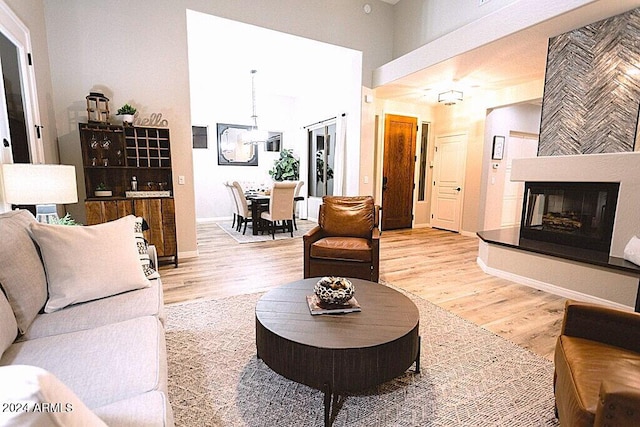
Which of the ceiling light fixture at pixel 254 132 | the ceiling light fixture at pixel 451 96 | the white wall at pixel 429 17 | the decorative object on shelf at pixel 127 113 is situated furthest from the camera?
the ceiling light fixture at pixel 254 132

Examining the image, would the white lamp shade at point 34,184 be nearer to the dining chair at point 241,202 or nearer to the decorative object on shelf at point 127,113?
the decorative object on shelf at point 127,113

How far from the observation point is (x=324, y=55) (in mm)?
5672

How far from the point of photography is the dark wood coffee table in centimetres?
146

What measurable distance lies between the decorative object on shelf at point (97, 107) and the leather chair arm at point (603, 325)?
15.3 feet

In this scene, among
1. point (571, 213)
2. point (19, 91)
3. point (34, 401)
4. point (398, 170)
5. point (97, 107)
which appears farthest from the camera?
point (398, 170)

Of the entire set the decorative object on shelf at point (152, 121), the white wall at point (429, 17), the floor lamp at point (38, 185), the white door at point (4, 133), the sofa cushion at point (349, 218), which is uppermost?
the white wall at point (429, 17)

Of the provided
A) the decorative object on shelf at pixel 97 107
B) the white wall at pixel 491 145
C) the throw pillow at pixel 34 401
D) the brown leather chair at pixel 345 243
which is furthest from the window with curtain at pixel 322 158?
the throw pillow at pixel 34 401

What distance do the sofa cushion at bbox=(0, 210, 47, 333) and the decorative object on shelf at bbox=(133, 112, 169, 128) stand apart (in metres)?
2.67

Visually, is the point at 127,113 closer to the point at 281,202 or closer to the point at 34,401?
the point at 281,202

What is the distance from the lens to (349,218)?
355 centimetres

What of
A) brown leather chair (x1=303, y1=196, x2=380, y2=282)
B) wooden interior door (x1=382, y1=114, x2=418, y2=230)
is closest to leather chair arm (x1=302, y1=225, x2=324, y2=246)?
brown leather chair (x1=303, y1=196, x2=380, y2=282)

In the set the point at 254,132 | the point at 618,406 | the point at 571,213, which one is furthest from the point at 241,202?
the point at 618,406

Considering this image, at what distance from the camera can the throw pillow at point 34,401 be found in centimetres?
43

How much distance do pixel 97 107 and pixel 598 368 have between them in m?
4.82
